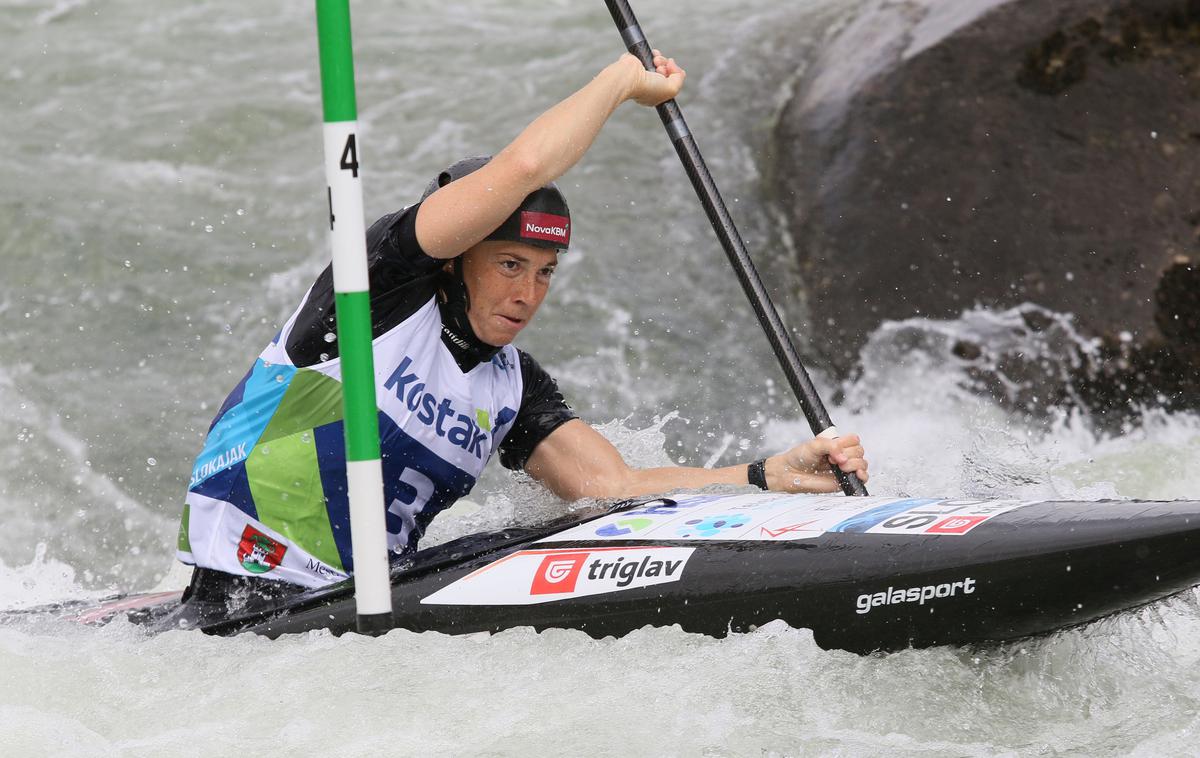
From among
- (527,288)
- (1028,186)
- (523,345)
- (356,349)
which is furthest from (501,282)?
(1028,186)

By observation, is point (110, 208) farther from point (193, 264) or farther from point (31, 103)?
point (31, 103)

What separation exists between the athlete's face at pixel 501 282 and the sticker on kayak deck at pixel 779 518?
534 mm

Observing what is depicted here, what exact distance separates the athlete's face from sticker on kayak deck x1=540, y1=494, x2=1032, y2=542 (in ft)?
1.75

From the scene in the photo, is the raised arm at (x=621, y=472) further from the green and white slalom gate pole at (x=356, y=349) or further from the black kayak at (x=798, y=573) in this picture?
the green and white slalom gate pole at (x=356, y=349)

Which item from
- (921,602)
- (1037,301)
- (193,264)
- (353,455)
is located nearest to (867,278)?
(1037,301)

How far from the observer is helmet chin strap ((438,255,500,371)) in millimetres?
3314

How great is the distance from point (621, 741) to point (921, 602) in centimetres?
69

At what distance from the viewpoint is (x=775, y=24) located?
342 inches

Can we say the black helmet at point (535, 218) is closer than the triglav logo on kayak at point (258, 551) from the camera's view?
Yes

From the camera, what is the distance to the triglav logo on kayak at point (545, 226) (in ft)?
10.6

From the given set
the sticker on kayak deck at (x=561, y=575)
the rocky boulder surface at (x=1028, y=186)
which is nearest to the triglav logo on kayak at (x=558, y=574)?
the sticker on kayak deck at (x=561, y=575)

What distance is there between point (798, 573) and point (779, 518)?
0.22 m

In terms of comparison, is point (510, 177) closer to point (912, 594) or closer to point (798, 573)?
point (798, 573)

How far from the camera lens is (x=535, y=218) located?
10.6 ft
